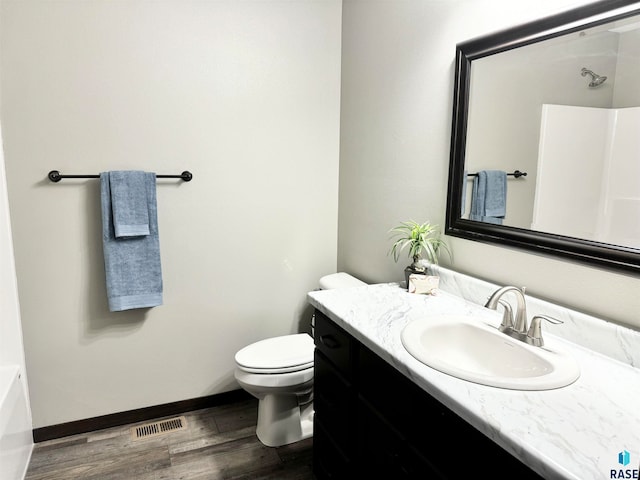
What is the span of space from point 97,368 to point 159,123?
1290 mm

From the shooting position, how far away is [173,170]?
90.0 inches

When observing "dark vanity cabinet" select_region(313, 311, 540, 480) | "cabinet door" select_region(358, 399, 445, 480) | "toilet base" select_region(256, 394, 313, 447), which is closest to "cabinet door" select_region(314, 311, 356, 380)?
"dark vanity cabinet" select_region(313, 311, 540, 480)

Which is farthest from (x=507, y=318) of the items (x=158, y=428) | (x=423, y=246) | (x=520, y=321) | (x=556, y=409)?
(x=158, y=428)

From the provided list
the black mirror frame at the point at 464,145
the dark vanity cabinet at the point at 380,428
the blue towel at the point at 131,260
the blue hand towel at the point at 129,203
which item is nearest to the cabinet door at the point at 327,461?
the dark vanity cabinet at the point at 380,428

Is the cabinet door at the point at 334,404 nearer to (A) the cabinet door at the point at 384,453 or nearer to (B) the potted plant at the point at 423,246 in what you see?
(A) the cabinet door at the point at 384,453

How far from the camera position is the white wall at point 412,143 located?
1396 millimetres

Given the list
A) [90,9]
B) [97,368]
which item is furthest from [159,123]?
[97,368]

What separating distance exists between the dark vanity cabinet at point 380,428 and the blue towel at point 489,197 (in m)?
0.70

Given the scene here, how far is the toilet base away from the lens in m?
2.18

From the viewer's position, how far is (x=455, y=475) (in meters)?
1.05

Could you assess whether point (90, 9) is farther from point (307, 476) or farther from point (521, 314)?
point (307, 476)

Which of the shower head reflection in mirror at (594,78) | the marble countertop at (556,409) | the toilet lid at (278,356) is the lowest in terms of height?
the toilet lid at (278,356)

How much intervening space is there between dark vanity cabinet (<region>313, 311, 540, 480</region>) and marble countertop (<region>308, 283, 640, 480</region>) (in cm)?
5

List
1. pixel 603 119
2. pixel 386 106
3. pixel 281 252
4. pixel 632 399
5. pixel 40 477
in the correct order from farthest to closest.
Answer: pixel 281 252 < pixel 386 106 < pixel 40 477 < pixel 603 119 < pixel 632 399
